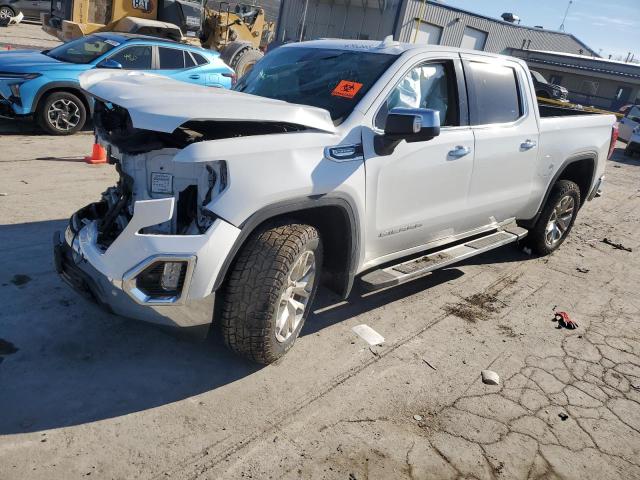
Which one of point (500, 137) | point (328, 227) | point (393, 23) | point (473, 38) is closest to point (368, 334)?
point (328, 227)

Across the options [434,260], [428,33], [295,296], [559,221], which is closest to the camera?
[295,296]

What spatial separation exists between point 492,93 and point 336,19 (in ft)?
90.9

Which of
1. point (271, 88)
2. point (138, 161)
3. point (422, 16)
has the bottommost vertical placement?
point (138, 161)

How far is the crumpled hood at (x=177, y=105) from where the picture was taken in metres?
2.61

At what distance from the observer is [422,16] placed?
89.6ft

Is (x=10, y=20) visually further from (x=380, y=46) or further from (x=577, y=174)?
(x=577, y=174)

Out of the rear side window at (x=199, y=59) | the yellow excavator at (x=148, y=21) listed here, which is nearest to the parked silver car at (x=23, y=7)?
the yellow excavator at (x=148, y=21)

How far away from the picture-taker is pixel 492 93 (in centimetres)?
451

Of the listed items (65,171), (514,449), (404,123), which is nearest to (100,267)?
(404,123)

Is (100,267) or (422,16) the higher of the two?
(422,16)

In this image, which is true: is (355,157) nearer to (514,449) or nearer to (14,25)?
(514,449)

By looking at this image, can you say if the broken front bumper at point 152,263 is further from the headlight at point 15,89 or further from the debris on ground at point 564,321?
the headlight at point 15,89

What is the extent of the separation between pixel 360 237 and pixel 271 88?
4.79 feet

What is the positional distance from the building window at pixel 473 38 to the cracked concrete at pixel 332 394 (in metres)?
29.2
